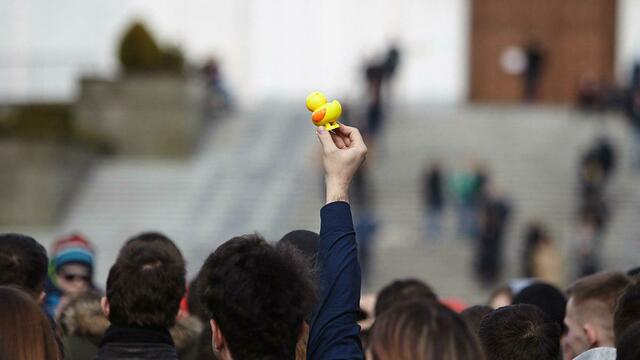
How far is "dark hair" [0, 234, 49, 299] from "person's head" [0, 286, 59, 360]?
108 centimetres

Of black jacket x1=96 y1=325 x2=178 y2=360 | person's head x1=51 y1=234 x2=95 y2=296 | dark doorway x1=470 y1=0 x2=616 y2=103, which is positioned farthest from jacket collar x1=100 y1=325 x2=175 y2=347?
dark doorway x1=470 y1=0 x2=616 y2=103

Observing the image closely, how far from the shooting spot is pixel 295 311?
13.9ft

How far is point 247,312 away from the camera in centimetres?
418

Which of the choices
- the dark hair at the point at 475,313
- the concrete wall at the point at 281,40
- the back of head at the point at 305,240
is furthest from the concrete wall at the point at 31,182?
the back of head at the point at 305,240

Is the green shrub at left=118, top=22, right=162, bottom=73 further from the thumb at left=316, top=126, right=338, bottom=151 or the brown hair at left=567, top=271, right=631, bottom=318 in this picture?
the thumb at left=316, top=126, right=338, bottom=151

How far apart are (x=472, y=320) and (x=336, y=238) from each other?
1.90 m

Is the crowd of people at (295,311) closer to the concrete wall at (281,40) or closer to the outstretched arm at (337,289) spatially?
the outstretched arm at (337,289)

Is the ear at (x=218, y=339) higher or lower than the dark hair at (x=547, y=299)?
higher

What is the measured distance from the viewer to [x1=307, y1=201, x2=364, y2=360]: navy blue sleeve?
4438 mm

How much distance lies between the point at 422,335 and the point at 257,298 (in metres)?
0.57

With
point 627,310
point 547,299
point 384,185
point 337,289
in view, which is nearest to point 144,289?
point 337,289

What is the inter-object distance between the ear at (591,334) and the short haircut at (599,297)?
0.13 feet

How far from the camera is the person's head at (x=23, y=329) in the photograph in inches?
182

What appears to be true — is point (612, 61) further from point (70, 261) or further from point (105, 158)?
point (70, 261)
